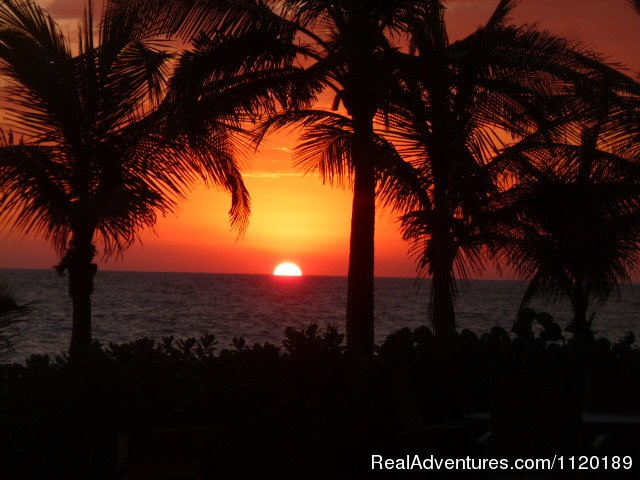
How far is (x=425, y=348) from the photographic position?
22.6 feet

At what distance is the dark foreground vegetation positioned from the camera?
524 cm

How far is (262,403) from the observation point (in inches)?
229

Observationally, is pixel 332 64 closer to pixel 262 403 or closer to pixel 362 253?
pixel 362 253

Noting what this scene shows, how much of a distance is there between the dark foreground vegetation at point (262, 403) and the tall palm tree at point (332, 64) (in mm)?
5515

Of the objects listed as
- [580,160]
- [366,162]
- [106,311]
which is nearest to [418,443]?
[366,162]

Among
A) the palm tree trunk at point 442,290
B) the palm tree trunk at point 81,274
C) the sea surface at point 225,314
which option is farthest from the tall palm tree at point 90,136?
the sea surface at point 225,314

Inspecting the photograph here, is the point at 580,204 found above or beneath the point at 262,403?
above

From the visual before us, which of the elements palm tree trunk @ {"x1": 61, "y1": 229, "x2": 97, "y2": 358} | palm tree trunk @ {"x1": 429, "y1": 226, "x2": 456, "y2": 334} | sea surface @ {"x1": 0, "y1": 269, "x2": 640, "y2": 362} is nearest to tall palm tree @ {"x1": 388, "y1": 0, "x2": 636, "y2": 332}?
palm tree trunk @ {"x1": 429, "y1": 226, "x2": 456, "y2": 334}

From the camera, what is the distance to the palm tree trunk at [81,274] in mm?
13406

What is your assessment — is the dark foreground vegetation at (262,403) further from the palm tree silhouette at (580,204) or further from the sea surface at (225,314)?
the sea surface at (225,314)

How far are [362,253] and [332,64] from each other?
2903 millimetres

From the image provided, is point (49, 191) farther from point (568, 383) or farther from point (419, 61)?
point (568, 383)

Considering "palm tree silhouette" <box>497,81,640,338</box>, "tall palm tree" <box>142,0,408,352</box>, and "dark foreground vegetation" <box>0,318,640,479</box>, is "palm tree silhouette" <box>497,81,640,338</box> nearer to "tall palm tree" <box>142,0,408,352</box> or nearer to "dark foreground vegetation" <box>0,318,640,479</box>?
"tall palm tree" <box>142,0,408,352</box>

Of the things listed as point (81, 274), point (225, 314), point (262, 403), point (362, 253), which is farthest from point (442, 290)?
point (225, 314)
